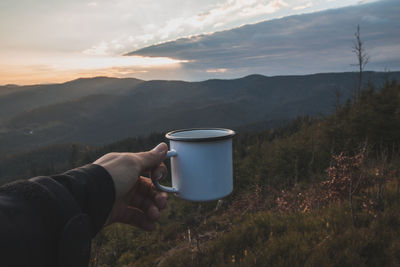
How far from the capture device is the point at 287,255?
2.41 meters

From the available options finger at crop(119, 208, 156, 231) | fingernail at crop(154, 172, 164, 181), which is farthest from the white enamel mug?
finger at crop(119, 208, 156, 231)

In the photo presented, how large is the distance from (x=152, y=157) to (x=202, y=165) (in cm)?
46

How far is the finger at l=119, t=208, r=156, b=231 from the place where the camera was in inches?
88.9

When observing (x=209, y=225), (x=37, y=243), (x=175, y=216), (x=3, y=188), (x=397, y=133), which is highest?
(x=3, y=188)

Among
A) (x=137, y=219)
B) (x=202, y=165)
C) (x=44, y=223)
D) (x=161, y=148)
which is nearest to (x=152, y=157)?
(x=161, y=148)

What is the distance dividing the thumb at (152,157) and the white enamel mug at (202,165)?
0.15 metres

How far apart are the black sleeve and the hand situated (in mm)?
353

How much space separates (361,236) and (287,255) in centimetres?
75

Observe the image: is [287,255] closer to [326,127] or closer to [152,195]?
[152,195]

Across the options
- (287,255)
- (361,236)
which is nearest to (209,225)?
(287,255)

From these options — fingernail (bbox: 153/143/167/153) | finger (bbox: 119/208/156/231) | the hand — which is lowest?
finger (bbox: 119/208/156/231)

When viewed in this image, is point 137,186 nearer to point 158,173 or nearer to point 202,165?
point 158,173

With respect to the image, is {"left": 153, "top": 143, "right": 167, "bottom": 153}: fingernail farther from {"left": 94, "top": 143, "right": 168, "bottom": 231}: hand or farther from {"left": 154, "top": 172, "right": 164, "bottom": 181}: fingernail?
{"left": 154, "top": 172, "right": 164, "bottom": 181}: fingernail

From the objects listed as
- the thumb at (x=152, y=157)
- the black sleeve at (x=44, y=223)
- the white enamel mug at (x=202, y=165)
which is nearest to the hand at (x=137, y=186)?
the thumb at (x=152, y=157)
